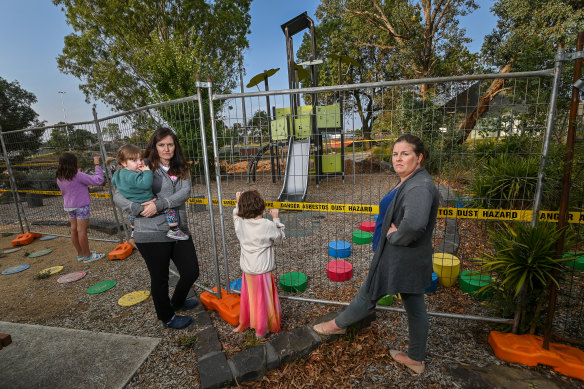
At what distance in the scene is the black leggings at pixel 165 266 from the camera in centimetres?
233

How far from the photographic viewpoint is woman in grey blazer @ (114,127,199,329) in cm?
227

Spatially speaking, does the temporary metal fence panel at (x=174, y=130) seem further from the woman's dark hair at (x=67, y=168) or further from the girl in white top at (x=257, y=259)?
the girl in white top at (x=257, y=259)

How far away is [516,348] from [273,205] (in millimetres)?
2367

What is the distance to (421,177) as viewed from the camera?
1.69 m

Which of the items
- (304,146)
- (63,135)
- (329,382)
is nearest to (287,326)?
(329,382)

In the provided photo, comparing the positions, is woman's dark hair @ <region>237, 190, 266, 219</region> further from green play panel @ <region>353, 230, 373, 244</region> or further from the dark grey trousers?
green play panel @ <region>353, 230, 373, 244</region>

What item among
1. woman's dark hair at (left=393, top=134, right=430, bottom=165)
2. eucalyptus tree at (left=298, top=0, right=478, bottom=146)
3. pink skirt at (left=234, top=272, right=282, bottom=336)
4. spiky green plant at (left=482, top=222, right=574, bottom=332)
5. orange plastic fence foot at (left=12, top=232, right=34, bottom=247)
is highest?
eucalyptus tree at (left=298, top=0, right=478, bottom=146)

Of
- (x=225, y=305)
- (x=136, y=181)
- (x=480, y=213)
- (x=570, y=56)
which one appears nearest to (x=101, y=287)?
(x=225, y=305)

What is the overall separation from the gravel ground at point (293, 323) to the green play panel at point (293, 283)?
0.09 m

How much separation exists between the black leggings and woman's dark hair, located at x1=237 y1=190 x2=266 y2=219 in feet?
2.50

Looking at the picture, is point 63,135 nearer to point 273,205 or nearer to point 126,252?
point 126,252

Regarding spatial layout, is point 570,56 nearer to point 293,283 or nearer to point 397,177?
point 397,177

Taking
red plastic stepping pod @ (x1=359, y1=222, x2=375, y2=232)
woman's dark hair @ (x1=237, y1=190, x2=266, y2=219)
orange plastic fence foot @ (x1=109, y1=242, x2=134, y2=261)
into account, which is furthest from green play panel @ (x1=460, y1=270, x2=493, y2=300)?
orange plastic fence foot @ (x1=109, y1=242, x2=134, y2=261)

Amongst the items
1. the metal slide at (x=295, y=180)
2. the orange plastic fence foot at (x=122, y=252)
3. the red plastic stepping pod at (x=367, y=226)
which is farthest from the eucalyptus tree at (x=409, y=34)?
the orange plastic fence foot at (x=122, y=252)
